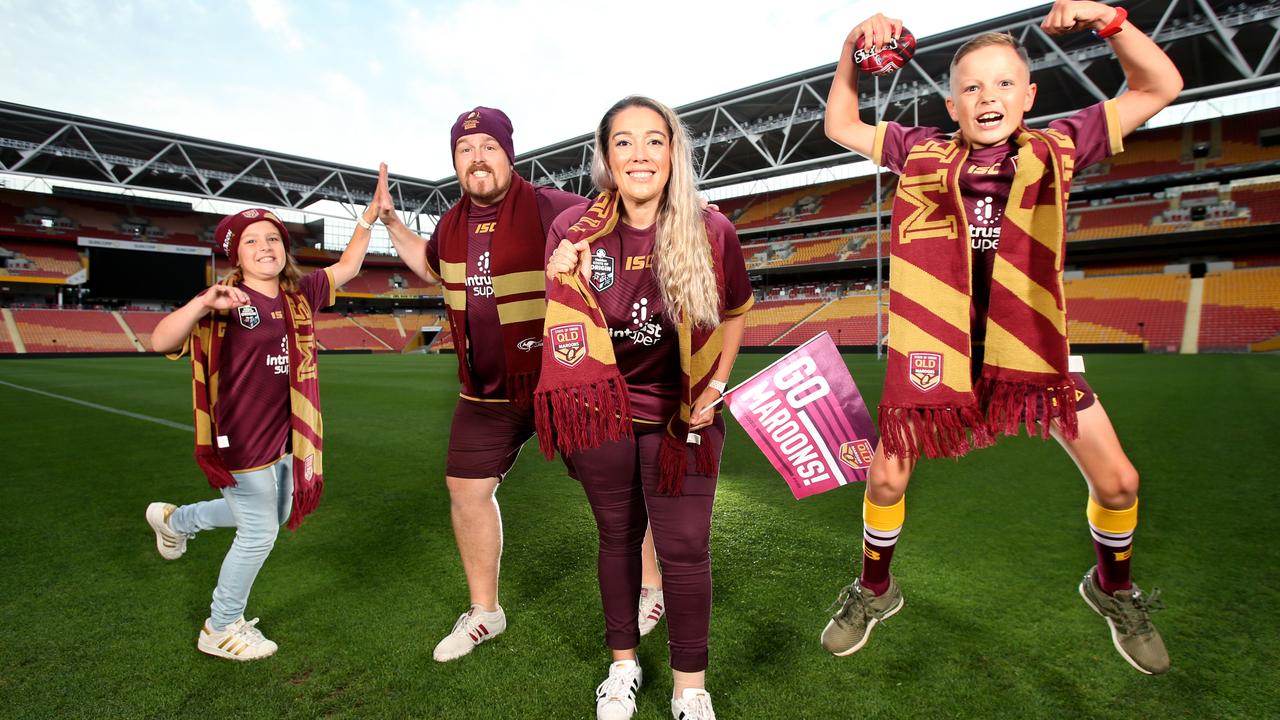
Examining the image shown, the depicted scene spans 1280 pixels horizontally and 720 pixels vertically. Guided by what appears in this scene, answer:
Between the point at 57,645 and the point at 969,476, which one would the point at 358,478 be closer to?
the point at 57,645

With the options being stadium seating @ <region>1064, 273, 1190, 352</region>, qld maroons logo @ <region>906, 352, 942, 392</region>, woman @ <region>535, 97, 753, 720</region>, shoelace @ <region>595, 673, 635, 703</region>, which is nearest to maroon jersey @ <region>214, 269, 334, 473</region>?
woman @ <region>535, 97, 753, 720</region>

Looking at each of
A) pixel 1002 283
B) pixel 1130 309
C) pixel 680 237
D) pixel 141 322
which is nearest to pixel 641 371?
pixel 680 237

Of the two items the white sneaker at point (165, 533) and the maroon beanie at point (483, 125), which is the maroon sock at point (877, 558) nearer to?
the maroon beanie at point (483, 125)

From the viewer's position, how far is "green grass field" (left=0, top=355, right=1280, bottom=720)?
6.66 feet

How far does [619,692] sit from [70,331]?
1781 inches

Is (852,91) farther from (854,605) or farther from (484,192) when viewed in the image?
(854,605)

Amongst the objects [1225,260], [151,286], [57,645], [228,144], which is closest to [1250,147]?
[1225,260]

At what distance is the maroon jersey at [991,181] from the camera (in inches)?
80.4

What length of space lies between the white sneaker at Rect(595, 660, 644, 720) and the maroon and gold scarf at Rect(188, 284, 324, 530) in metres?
1.45

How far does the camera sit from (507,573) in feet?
10.4

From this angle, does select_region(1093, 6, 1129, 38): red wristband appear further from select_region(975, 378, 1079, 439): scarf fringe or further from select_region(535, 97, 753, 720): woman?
select_region(535, 97, 753, 720): woman

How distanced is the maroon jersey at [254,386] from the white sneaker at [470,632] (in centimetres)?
101

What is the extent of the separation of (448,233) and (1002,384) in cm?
214

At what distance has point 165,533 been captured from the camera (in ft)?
10.2
